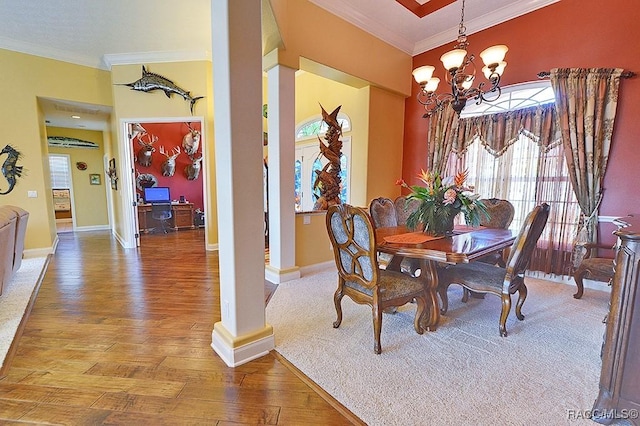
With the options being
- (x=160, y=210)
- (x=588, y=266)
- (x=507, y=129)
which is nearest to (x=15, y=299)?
(x=160, y=210)

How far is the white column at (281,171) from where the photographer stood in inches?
134

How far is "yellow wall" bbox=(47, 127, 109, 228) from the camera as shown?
763 cm

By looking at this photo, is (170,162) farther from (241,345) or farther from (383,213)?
(241,345)

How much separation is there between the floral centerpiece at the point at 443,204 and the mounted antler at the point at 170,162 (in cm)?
717

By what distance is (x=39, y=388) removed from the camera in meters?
1.71

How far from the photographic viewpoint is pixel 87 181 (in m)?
7.85

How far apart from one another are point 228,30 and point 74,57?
508 centimetres

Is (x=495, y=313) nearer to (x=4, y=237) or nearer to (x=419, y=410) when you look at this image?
(x=419, y=410)

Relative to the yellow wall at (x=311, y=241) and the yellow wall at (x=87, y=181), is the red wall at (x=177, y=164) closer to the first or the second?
the yellow wall at (x=87, y=181)

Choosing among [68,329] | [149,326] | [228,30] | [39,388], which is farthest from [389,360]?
[68,329]

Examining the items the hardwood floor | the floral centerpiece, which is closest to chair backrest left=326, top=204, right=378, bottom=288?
the floral centerpiece

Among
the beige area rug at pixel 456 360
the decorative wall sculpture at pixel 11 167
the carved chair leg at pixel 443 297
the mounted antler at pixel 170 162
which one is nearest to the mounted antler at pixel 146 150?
the mounted antler at pixel 170 162

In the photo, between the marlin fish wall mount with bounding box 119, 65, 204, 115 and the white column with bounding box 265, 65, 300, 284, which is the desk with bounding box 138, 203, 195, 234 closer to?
the marlin fish wall mount with bounding box 119, 65, 204, 115

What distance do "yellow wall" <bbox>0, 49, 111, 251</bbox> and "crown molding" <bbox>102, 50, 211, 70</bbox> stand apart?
25.7 inches
